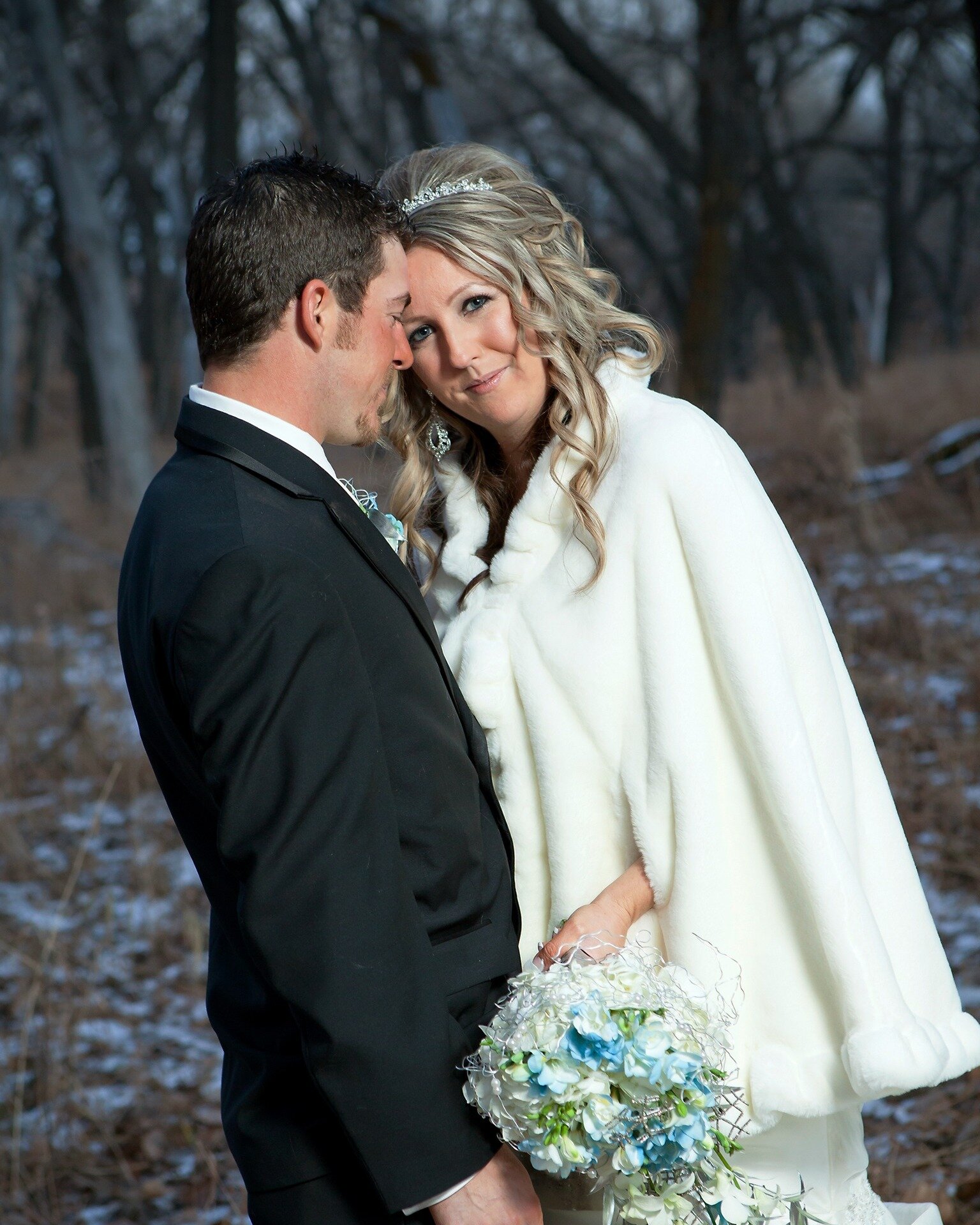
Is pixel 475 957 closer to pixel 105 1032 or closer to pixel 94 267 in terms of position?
pixel 105 1032

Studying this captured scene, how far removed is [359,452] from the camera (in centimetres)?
601

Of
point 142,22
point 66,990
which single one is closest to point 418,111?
point 142,22

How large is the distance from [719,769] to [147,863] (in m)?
4.13

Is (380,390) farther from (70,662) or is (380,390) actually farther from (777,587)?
(70,662)

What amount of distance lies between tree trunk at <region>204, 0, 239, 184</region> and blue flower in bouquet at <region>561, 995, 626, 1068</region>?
9.78 metres

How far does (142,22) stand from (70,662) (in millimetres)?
18004

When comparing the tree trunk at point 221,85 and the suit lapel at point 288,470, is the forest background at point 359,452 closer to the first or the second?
the tree trunk at point 221,85

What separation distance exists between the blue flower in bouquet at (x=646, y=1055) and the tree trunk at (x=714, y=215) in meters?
7.90

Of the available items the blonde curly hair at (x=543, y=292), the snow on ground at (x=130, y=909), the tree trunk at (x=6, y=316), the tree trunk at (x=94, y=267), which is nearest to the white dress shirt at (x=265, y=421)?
the blonde curly hair at (x=543, y=292)

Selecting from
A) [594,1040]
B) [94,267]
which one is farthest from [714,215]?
[594,1040]

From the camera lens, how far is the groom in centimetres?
157

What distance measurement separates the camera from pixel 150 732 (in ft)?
6.02

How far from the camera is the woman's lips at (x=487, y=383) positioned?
2463 millimetres

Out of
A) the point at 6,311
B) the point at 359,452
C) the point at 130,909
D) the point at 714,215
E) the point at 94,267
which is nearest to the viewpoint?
the point at 130,909
